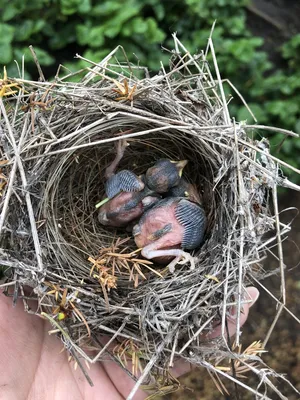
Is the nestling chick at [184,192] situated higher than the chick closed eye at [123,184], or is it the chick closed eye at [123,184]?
the chick closed eye at [123,184]

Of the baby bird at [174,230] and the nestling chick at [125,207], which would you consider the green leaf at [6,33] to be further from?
the baby bird at [174,230]

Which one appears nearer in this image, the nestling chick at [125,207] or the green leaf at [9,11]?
the nestling chick at [125,207]

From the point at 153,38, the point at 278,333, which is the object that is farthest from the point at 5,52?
the point at 278,333

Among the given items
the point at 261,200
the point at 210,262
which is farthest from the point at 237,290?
the point at 261,200

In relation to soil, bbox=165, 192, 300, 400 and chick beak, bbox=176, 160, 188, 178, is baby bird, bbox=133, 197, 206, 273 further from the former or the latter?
soil, bbox=165, 192, 300, 400

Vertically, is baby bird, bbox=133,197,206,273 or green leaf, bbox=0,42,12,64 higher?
green leaf, bbox=0,42,12,64

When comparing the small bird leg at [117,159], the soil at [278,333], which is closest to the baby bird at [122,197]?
the small bird leg at [117,159]

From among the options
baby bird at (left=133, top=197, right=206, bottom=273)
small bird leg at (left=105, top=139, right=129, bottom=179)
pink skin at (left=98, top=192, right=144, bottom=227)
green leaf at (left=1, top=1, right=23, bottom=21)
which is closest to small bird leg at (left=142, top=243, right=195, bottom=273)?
baby bird at (left=133, top=197, right=206, bottom=273)
